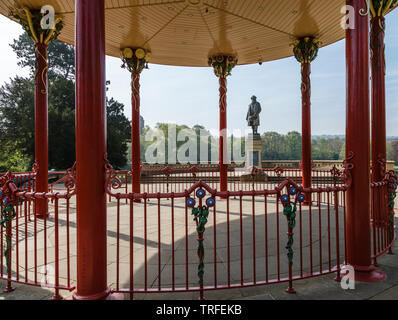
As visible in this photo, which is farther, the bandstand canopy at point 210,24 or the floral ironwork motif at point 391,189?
the bandstand canopy at point 210,24

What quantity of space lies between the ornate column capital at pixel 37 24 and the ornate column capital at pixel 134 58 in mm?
2385

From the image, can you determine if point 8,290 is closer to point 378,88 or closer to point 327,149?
point 378,88

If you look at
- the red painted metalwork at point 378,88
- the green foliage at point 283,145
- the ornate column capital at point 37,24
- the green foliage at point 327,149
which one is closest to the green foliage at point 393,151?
the green foliage at point 327,149

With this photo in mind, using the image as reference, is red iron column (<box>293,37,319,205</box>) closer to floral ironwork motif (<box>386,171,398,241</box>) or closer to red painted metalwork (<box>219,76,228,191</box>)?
red painted metalwork (<box>219,76,228,191</box>)

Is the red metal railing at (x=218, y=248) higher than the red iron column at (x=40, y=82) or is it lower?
lower

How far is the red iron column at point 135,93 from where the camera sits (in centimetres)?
908

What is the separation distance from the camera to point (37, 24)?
659 centimetres

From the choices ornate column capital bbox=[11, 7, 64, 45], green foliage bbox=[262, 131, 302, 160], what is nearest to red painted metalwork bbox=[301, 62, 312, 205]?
ornate column capital bbox=[11, 7, 64, 45]

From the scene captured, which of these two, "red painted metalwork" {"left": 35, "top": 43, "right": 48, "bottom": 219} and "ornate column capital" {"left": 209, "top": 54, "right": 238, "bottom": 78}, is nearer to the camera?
"red painted metalwork" {"left": 35, "top": 43, "right": 48, "bottom": 219}

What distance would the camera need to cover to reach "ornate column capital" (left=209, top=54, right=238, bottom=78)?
379 inches

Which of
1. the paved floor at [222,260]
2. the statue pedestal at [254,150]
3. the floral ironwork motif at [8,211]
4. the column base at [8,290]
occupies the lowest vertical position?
the paved floor at [222,260]

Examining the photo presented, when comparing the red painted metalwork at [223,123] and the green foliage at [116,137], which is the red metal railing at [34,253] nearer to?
the red painted metalwork at [223,123]

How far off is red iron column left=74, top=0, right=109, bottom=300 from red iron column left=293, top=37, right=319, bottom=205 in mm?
7281
